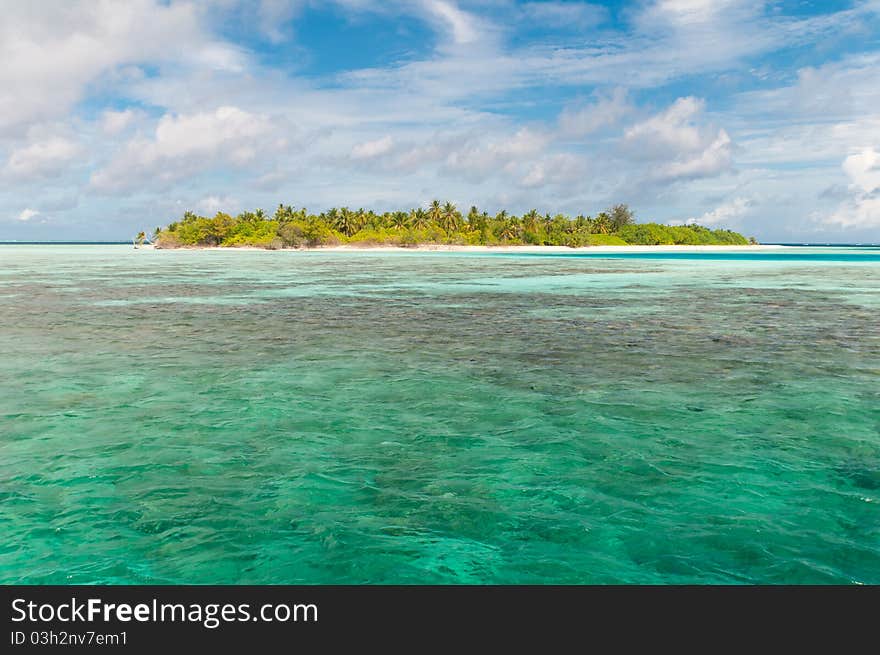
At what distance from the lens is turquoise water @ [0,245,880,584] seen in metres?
6.62

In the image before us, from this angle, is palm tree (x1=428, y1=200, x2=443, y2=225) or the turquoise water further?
palm tree (x1=428, y1=200, x2=443, y2=225)

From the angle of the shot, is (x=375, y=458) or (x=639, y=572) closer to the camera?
(x=639, y=572)

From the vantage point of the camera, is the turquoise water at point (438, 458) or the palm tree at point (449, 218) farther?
the palm tree at point (449, 218)

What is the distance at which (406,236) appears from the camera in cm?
17100

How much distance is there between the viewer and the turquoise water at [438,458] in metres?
6.62

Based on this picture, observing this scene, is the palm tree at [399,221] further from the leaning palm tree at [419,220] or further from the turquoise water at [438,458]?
the turquoise water at [438,458]

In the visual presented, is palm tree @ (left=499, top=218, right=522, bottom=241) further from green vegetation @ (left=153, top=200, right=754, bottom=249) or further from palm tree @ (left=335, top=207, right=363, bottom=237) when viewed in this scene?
palm tree @ (left=335, top=207, right=363, bottom=237)

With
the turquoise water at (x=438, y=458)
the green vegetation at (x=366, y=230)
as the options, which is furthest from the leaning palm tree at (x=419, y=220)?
the turquoise water at (x=438, y=458)

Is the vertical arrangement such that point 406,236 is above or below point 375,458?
above

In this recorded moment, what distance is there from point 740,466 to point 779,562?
2.92 metres

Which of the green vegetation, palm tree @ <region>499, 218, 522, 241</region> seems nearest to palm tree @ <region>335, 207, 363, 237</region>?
the green vegetation
